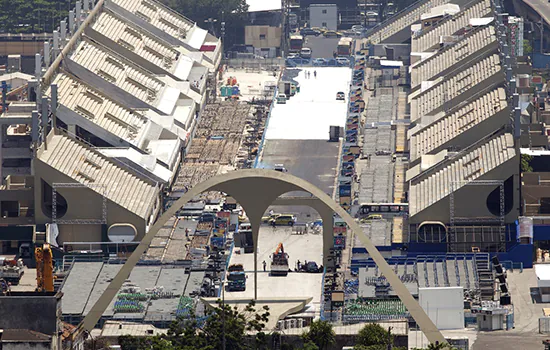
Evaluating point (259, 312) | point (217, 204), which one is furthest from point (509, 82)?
point (259, 312)

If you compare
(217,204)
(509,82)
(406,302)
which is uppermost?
(509,82)

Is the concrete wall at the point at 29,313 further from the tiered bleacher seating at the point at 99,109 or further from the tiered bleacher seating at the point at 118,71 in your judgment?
the tiered bleacher seating at the point at 118,71

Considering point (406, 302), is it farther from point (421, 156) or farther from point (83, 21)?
point (83, 21)

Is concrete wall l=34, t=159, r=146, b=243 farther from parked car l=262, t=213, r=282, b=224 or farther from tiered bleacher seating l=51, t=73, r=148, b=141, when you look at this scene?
tiered bleacher seating l=51, t=73, r=148, b=141

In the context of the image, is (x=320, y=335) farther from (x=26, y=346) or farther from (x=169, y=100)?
(x=169, y=100)

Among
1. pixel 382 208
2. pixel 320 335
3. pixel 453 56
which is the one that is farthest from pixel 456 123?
pixel 320 335
